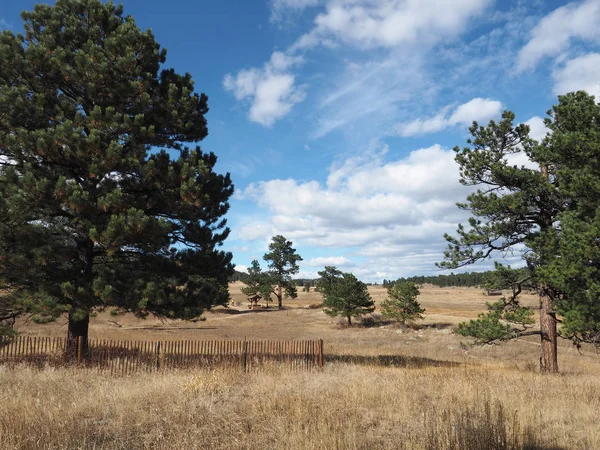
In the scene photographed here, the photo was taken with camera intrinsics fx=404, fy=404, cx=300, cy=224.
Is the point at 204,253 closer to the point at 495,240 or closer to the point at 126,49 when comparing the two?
the point at 126,49

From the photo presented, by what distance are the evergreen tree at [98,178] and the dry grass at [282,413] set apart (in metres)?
2.77

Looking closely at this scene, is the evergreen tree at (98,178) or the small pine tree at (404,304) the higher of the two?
the evergreen tree at (98,178)

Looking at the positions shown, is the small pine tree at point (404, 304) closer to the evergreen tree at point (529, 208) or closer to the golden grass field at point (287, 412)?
the evergreen tree at point (529, 208)

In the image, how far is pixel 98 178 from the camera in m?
13.6

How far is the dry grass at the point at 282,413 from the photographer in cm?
573

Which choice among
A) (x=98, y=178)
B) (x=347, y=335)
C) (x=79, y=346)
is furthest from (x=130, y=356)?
(x=347, y=335)

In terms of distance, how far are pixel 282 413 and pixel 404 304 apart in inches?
1420

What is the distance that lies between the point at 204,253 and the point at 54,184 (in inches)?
207

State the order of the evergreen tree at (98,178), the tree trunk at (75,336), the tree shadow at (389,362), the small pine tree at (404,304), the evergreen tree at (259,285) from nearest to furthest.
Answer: the evergreen tree at (98,178)
the tree trunk at (75,336)
the tree shadow at (389,362)
the small pine tree at (404,304)
the evergreen tree at (259,285)

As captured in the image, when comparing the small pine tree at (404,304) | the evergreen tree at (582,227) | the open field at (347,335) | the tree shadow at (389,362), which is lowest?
the open field at (347,335)

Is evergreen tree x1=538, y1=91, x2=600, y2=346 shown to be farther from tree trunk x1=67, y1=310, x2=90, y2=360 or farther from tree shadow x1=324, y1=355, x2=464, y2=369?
tree trunk x1=67, y1=310, x2=90, y2=360

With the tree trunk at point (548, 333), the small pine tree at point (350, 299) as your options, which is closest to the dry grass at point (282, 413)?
the tree trunk at point (548, 333)

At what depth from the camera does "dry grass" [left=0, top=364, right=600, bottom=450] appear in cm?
573

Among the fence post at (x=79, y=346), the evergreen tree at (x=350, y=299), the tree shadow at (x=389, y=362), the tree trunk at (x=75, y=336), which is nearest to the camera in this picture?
the fence post at (x=79, y=346)
